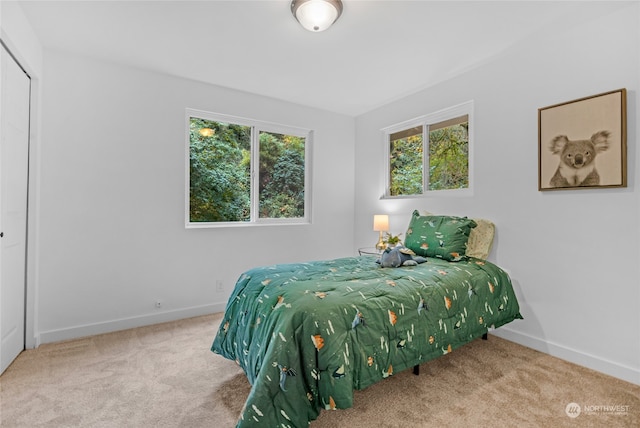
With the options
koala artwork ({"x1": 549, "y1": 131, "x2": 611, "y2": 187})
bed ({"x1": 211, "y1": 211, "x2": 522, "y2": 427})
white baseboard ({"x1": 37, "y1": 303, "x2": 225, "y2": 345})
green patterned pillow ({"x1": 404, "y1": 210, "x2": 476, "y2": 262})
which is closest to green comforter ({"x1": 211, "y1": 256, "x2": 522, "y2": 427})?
bed ({"x1": 211, "y1": 211, "x2": 522, "y2": 427})

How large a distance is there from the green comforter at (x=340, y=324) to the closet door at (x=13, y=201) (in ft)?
4.87

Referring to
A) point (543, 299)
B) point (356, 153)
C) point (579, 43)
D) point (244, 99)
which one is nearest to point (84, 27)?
point (244, 99)

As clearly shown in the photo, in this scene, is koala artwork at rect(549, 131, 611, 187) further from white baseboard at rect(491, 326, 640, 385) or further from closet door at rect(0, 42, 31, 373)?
closet door at rect(0, 42, 31, 373)

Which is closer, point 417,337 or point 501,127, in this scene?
point 417,337

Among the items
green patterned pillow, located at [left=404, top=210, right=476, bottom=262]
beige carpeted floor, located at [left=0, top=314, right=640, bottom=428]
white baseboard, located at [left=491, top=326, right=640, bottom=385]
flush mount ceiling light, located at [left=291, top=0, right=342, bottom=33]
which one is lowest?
beige carpeted floor, located at [left=0, top=314, right=640, bottom=428]

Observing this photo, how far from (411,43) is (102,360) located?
3.38m

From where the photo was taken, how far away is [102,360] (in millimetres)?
2281

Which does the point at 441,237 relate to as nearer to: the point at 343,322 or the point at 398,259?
the point at 398,259

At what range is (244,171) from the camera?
3674 millimetres

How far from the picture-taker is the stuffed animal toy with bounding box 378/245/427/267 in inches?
96.0

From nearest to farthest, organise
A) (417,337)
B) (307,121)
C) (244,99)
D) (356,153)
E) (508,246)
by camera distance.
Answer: (417,337), (508,246), (244,99), (307,121), (356,153)

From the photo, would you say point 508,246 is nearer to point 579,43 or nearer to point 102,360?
point 579,43

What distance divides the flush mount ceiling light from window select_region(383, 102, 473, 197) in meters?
1.70

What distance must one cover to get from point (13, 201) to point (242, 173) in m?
1.96
